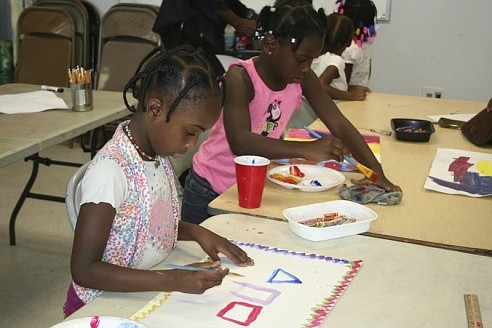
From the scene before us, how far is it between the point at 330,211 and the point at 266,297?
0.48 m

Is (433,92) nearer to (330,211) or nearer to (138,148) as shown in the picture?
(330,211)

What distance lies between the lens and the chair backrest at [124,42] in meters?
4.79

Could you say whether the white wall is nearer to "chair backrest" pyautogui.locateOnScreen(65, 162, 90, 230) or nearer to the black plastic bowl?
the black plastic bowl

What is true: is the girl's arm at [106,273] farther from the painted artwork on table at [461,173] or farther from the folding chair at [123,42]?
the folding chair at [123,42]

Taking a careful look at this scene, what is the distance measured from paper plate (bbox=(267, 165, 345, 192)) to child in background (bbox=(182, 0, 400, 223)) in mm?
84

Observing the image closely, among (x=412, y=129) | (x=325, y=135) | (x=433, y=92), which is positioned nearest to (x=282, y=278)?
(x=325, y=135)

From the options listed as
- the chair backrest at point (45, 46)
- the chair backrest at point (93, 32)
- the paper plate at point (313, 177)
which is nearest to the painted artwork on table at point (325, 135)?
the paper plate at point (313, 177)

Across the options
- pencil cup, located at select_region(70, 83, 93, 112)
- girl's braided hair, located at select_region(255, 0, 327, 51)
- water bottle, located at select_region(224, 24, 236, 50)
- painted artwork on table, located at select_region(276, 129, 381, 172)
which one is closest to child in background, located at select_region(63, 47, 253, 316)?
girl's braided hair, located at select_region(255, 0, 327, 51)

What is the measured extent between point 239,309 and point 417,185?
0.95 metres

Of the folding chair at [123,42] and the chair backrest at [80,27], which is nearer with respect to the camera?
the folding chair at [123,42]

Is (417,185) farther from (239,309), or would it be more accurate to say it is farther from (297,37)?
(239,309)

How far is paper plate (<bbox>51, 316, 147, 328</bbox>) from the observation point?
97cm

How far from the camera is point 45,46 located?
16.3 ft

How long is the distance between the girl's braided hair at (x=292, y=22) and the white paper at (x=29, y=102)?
1228 millimetres
